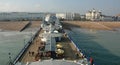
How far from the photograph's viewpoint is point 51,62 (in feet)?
52.9

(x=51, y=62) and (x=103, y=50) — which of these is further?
(x=103, y=50)

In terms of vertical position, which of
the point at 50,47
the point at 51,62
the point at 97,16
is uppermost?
the point at 51,62

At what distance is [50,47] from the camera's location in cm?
2752

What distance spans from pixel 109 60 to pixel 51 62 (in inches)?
741

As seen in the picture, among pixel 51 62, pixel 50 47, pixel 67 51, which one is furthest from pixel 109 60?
pixel 51 62

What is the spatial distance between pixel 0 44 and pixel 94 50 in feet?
51.1

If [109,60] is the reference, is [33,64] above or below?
above

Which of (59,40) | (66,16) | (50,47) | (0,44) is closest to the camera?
(50,47)

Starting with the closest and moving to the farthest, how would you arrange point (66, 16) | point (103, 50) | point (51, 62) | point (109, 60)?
point (51, 62), point (109, 60), point (103, 50), point (66, 16)

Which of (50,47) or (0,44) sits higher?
(50,47)

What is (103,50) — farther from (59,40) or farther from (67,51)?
(67,51)

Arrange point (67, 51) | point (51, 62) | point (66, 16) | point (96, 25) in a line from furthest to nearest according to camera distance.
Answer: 1. point (66, 16)
2. point (96, 25)
3. point (67, 51)
4. point (51, 62)

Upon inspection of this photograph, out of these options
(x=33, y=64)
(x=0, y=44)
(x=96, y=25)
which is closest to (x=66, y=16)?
(x=96, y=25)

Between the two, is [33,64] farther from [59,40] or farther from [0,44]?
[0,44]
